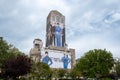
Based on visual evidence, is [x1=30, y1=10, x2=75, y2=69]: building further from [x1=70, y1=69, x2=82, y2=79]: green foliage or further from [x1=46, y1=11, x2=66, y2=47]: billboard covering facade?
[x1=70, y1=69, x2=82, y2=79]: green foliage

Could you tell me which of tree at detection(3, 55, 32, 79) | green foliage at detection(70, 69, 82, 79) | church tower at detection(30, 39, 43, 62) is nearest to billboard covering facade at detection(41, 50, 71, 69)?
church tower at detection(30, 39, 43, 62)

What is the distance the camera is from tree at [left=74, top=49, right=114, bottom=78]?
67812mm

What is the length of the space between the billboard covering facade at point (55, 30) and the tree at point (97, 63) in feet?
160

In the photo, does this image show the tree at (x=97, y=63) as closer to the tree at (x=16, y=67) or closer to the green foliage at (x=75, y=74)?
the green foliage at (x=75, y=74)

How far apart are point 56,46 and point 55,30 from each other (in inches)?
311

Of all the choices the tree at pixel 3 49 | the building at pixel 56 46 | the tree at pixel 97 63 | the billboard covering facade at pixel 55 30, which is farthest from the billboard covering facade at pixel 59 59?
the tree at pixel 3 49

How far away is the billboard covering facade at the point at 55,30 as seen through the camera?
119375 millimetres

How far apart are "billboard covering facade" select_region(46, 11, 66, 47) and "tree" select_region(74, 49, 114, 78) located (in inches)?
1923

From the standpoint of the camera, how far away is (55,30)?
397ft

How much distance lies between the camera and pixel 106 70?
222 ft

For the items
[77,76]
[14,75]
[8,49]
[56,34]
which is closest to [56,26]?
[56,34]

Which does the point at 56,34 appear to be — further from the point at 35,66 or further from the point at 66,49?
the point at 35,66

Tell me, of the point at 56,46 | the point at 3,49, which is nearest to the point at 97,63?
the point at 3,49

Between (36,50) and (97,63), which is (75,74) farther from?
(36,50)
